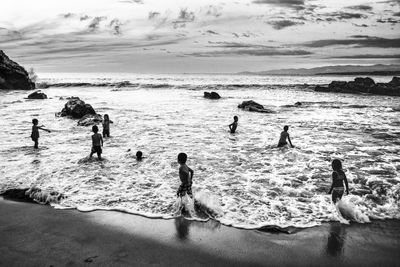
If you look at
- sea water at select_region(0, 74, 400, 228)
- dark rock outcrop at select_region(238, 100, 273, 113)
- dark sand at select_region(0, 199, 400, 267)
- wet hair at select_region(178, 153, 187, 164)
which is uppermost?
wet hair at select_region(178, 153, 187, 164)

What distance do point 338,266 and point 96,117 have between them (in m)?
17.6

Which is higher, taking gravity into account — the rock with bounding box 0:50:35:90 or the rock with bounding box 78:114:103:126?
the rock with bounding box 0:50:35:90

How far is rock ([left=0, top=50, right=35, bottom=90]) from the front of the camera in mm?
52969

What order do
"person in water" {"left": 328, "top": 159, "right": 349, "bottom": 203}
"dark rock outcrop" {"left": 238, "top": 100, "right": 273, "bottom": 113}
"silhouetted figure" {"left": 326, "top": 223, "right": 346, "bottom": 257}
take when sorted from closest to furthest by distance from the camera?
"silhouetted figure" {"left": 326, "top": 223, "right": 346, "bottom": 257}, "person in water" {"left": 328, "top": 159, "right": 349, "bottom": 203}, "dark rock outcrop" {"left": 238, "top": 100, "right": 273, "bottom": 113}

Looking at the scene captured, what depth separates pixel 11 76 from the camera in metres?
53.9

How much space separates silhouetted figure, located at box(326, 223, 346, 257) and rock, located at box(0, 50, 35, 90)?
60.0m

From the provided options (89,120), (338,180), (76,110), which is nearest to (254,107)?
(89,120)

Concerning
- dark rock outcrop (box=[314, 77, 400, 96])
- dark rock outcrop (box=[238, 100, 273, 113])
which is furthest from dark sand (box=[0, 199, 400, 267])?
dark rock outcrop (box=[314, 77, 400, 96])

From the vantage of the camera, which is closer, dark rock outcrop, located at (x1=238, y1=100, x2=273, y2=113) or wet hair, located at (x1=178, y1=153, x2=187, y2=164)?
wet hair, located at (x1=178, y1=153, x2=187, y2=164)

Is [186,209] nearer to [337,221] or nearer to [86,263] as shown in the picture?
[86,263]

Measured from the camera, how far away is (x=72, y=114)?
2088cm

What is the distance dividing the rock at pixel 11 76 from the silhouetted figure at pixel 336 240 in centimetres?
5996

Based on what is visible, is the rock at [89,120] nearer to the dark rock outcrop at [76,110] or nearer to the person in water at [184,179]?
the dark rock outcrop at [76,110]

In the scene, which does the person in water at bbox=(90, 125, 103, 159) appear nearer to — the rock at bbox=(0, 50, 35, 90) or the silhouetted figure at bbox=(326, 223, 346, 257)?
the silhouetted figure at bbox=(326, 223, 346, 257)
